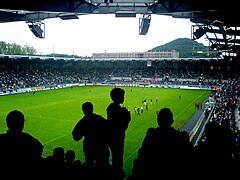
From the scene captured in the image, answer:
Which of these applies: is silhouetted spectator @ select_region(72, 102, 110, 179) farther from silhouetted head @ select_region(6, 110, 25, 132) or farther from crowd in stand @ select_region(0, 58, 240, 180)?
silhouetted head @ select_region(6, 110, 25, 132)

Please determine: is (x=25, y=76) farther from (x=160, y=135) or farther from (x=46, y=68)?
(x=160, y=135)

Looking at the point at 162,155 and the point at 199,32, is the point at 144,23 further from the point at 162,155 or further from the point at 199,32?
the point at 162,155

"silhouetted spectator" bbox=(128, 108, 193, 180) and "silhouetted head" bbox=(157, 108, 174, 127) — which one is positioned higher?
"silhouetted head" bbox=(157, 108, 174, 127)

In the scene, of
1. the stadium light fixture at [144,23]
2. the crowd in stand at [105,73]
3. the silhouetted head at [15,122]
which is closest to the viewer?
the silhouetted head at [15,122]

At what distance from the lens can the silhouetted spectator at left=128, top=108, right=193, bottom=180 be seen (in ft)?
10.0

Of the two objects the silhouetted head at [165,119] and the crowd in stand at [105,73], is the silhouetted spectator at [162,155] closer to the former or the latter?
the silhouetted head at [165,119]

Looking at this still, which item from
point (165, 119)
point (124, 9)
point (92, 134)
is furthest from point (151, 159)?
point (124, 9)

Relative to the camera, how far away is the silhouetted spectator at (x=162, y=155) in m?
3.06

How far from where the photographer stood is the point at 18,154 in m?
3.26

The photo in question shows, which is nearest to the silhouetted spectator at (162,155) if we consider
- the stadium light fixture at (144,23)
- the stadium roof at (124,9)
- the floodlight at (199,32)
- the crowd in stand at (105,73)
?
the stadium roof at (124,9)

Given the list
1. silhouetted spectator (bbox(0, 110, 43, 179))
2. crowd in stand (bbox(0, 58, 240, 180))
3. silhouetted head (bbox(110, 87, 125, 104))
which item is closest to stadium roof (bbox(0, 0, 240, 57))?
silhouetted head (bbox(110, 87, 125, 104))

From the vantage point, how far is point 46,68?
84625mm

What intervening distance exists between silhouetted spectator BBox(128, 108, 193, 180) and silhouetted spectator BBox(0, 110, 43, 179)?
1172 millimetres

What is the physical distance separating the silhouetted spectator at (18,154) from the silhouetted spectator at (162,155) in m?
1.17
